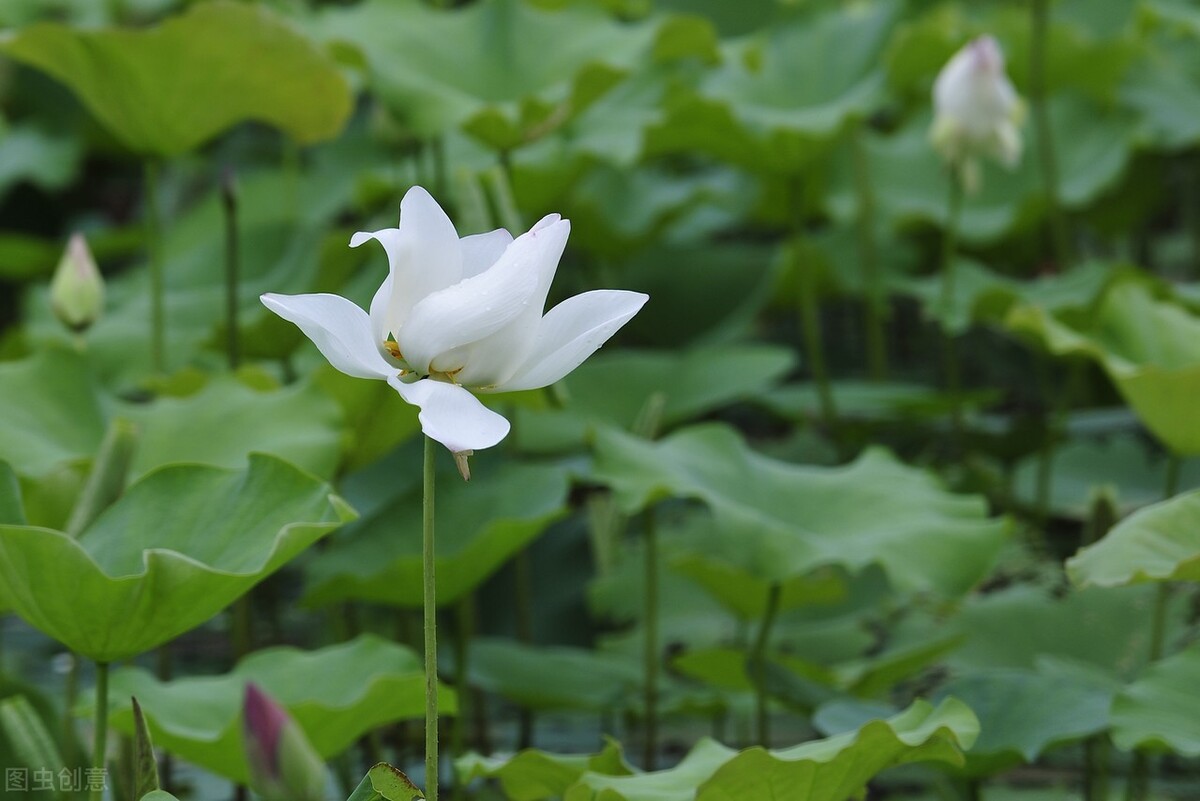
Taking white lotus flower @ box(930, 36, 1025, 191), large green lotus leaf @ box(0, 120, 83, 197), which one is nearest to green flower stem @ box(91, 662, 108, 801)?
white lotus flower @ box(930, 36, 1025, 191)

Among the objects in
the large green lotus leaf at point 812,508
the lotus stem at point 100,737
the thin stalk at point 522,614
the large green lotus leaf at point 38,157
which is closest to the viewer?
the lotus stem at point 100,737

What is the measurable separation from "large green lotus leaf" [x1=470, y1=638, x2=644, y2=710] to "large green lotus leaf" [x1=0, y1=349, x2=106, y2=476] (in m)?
0.43

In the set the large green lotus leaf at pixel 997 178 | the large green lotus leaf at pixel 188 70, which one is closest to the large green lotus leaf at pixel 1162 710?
the large green lotus leaf at pixel 188 70

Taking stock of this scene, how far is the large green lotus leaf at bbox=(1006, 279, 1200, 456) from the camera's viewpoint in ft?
3.80

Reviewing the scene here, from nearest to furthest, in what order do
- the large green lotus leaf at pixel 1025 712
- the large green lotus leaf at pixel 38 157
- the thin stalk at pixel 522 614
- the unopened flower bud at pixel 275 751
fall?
the unopened flower bud at pixel 275 751 → the large green lotus leaf at pixel 1025 712 → the thin stalk at pixel 522 614 → the large green lotus leaf at pixel 38 157

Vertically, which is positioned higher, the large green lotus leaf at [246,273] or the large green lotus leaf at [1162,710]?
the large green lotus leaf at [246,273]

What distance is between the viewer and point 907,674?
1249 mm

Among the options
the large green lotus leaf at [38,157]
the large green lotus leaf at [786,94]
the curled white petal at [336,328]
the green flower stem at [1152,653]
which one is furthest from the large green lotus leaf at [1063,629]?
the large green lotus leaf at [38,157]

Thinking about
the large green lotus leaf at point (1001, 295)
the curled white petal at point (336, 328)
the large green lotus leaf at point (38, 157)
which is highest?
the large green lotus leaf at point (38, 157)

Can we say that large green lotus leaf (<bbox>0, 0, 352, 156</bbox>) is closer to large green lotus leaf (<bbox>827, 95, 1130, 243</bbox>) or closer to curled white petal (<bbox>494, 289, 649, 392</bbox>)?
curled white petal (<bbox>494, 289, 649, 392</bbox>)

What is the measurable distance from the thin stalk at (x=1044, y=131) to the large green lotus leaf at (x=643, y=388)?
499 mm

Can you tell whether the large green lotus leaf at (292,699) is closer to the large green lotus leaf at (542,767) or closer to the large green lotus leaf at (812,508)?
the large green lotus leaf at (542,767)

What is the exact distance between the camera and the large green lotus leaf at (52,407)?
116 cm

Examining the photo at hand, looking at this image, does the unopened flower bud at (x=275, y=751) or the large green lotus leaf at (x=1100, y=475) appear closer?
the unopened flower bud at (x=275, y=751)
